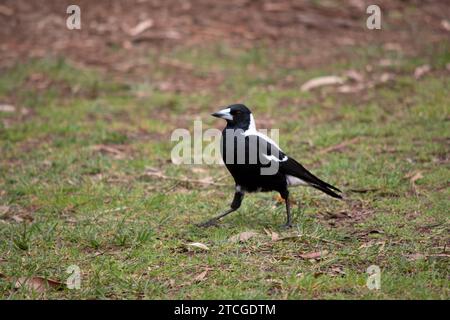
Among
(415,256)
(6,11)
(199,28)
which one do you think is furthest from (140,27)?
(415,256)


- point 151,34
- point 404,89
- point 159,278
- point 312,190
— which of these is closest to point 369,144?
point 312,190

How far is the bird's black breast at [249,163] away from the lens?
15.6 feet

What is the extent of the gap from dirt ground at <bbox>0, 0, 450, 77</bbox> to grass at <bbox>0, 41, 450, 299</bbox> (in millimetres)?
419

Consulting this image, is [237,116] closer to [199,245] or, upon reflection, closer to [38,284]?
[199,245]

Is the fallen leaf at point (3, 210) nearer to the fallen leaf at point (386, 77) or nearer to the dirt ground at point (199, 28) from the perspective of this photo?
the dirt ground at point (199, 28)

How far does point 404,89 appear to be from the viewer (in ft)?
27.4

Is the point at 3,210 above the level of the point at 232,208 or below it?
below

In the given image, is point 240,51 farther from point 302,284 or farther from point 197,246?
point 302,284

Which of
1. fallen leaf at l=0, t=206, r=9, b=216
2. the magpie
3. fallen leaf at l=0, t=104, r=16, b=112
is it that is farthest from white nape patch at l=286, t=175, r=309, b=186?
fallen leaf at l=0, t=104, r=16, b=112

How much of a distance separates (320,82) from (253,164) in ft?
14.0

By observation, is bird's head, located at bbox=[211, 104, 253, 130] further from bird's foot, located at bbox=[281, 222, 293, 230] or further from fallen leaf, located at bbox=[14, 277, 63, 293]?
fallen leaf, located at bbox=[14, 277, 63, 293]

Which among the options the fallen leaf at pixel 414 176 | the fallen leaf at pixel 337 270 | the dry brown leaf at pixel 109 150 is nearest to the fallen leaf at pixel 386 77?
the fallen leaf at pixel 414 176

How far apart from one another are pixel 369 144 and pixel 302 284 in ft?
10.7

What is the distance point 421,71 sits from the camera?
8.77m
